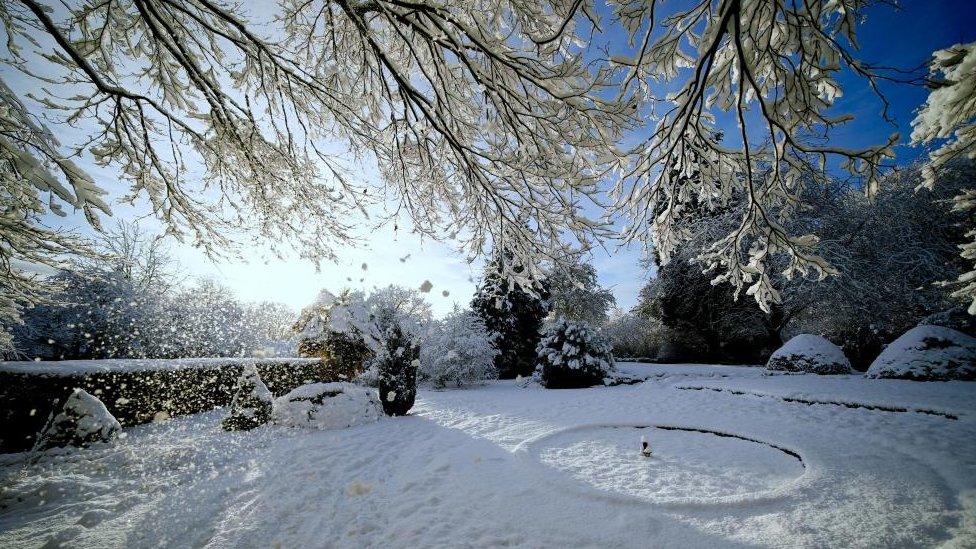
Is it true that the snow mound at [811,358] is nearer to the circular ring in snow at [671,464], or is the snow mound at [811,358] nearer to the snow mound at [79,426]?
the circular ring in snow at [671,464]

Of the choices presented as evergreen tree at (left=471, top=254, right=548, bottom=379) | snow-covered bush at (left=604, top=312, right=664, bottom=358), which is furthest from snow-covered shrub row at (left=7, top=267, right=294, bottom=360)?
snow-covered bush at (left=604, top=312, right=664, bottom=358)

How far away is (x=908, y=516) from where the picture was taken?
2.49 metres

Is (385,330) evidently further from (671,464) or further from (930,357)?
(930,357)

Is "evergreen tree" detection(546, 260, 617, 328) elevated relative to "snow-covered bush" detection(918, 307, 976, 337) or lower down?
elevated

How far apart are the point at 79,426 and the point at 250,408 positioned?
6.89 feet

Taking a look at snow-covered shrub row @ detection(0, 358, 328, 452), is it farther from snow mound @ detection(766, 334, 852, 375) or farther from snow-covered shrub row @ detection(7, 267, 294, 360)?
snow mound @ detection(766, 334, 852, 375)

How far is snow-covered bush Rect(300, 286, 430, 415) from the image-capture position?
7461 mm

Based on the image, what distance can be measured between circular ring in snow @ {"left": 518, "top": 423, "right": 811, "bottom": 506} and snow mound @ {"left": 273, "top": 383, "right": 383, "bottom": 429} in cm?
349

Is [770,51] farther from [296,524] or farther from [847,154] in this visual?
[296,524]

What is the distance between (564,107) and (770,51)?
131 centimetres

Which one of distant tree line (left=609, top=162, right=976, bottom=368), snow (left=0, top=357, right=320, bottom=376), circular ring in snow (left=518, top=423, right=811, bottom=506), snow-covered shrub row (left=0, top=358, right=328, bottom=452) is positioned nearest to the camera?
circular ring in snow (left=518, top=423, right=811, bottom=506)

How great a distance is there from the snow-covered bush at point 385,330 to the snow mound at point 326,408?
2.35ft

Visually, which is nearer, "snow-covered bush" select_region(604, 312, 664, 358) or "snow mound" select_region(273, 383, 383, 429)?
"snow mound" select_region(273, 383, 383, 429)

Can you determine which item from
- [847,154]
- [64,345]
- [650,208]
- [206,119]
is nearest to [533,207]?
[650,208]
